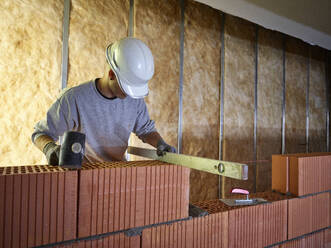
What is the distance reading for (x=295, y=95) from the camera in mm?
6008

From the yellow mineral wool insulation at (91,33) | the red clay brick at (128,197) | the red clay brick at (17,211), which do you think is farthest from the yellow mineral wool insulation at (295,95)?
the red clay brick at (17,211)

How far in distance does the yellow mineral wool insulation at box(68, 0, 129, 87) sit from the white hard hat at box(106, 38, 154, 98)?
155 centimetres

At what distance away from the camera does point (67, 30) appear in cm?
325

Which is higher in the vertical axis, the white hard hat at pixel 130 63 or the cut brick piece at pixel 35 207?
the white hard hat at pixel 130 63

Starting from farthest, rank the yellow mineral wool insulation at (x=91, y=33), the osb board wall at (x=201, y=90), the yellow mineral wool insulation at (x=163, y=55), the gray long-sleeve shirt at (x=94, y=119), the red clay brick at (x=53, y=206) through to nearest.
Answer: the osb board wall at (x=201, y=90) < the yellow mineral wool insulation at (x=163, y=55) < the yellow mineral wool insulation at (x=91, y=33) < the gray long-sleeve shirt at (x=94, y=119) < the red clay brick at (x=53, y=206)

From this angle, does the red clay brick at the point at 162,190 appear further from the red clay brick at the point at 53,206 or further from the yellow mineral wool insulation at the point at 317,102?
the yellow mineral wool insulation at the point at 317,102

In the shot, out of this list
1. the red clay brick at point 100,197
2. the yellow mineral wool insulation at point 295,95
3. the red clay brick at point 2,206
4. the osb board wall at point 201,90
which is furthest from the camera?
the yellow mineral wool insulation at point 295,95

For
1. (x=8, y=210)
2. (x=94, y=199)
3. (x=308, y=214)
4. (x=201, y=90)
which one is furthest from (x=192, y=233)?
(x=201, y=90)

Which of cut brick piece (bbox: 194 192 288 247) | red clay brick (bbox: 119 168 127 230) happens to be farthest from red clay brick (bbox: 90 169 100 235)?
cut brick piece (bbox: 194 192 288 247)

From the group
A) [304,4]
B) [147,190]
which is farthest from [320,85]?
[147,190]

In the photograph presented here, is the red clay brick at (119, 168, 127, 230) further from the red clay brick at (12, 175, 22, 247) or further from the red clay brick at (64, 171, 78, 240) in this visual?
the red clay brick at (12, 175, 22, 247)

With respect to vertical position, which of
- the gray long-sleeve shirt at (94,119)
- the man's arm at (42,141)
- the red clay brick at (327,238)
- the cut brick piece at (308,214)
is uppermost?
the gray long-sleeve shirt at (94,119)

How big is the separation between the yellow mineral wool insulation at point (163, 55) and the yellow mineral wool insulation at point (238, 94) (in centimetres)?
116

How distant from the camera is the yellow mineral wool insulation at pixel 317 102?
250 inches
